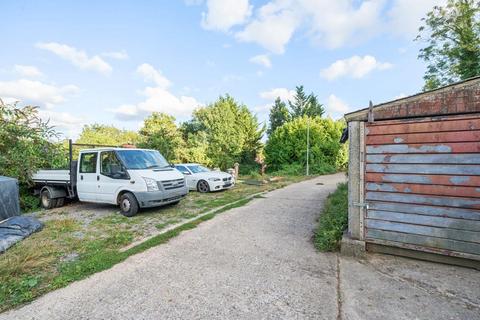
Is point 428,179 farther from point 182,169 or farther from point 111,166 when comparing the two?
point 182,169

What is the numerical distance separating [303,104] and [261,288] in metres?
37.4

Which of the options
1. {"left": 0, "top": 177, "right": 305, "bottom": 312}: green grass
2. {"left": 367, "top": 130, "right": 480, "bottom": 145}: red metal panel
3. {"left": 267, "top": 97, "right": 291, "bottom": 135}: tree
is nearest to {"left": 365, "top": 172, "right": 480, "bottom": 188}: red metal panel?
{"left": 367, "top": 130, "right": 480, "bottom": 145}: red metal panel

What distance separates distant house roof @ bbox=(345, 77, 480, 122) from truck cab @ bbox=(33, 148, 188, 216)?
520 centimetres

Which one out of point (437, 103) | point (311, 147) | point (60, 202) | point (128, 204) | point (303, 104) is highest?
point (303, 104)

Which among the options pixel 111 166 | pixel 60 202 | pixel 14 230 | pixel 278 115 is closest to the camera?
pixel 14 230

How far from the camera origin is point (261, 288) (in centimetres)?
293

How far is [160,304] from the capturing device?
2619 millimetres

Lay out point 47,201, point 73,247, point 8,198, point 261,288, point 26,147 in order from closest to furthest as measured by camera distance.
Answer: point 261,288 < point 73,247 < point 8,198 < point 26,147 < point 47,201

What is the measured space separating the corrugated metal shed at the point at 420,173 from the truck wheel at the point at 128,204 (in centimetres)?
521

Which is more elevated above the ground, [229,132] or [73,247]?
[229,132]

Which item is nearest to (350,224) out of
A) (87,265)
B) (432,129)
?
(432,129)

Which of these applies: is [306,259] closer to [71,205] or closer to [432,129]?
A: [432,129]

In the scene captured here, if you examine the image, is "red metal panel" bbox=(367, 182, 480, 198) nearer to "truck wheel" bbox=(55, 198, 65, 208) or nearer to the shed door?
the shed door

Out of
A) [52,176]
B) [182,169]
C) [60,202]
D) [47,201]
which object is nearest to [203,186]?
[182,169]
